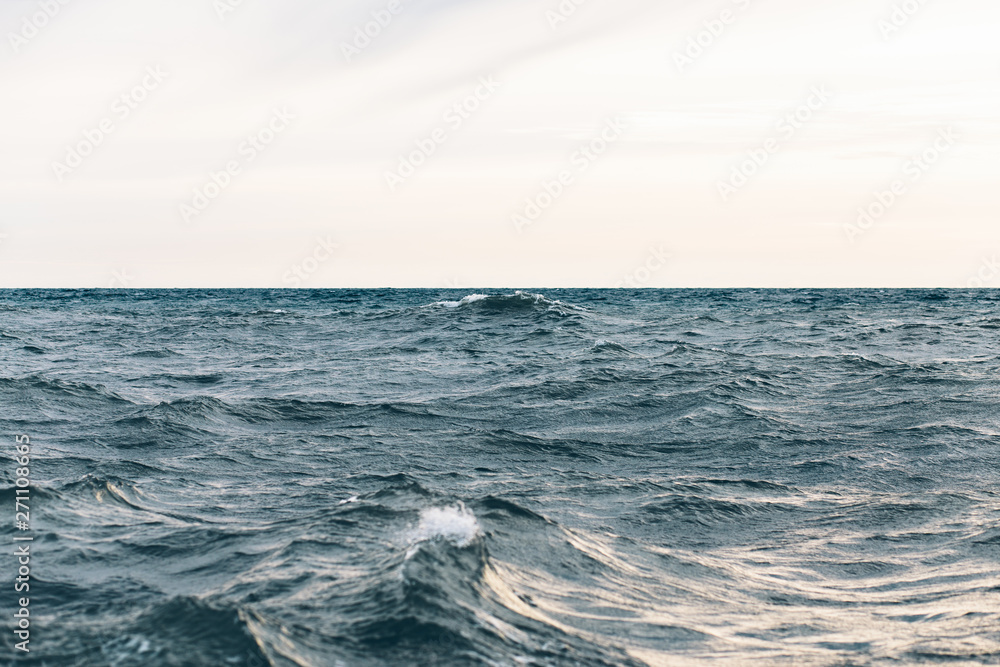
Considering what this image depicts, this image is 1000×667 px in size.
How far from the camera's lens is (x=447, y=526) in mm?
7133

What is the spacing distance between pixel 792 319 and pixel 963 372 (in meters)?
17.6

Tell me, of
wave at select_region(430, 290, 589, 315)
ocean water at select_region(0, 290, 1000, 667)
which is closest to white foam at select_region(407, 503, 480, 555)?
ocean water at select_region(0, 290, 1000, 667)

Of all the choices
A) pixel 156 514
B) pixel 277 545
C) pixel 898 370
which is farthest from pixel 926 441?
pixel 156 514

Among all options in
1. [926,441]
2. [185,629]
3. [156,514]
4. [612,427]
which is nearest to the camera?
[185,629]

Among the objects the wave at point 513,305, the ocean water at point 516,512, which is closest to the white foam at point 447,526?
the ocean water at point 516,512

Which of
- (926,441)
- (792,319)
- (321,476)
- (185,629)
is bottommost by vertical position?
(185,629)

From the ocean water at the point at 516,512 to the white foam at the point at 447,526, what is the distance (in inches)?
1.3

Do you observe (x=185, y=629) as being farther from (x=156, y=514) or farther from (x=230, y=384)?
(x=230, y=384)

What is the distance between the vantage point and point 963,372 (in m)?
17.5

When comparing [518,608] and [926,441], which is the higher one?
[926,441]

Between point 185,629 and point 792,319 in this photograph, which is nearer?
point 185,629

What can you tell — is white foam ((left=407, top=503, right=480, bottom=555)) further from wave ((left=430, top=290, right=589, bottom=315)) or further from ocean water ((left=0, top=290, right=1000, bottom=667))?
wave ((left=430, top=290, right=589, bottom=315))

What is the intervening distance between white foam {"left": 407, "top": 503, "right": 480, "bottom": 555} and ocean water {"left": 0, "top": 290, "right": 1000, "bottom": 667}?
33mm

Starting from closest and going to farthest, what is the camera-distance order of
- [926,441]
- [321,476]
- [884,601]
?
[884,601] → [321,476] → [926,441]
